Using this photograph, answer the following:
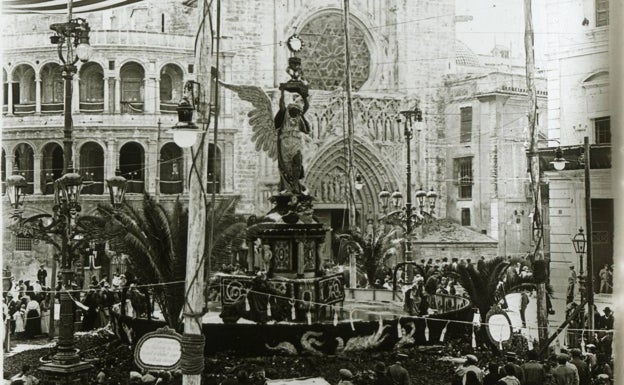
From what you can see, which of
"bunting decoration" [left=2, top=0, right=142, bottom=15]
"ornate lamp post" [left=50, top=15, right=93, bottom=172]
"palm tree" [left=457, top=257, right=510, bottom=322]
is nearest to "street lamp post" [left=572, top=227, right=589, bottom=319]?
"palm tree" [left=457, top=257, right=510, bottom=322]

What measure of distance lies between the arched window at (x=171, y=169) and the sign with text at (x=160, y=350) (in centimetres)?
1267

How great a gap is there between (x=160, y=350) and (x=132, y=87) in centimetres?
1462

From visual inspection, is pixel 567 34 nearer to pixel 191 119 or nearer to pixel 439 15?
pixel 191 119

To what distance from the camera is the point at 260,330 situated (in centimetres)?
975

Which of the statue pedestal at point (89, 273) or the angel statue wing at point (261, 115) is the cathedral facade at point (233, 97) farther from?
the angel statue wing at point (261, 115)

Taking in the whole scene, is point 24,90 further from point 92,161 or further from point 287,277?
point 287,277

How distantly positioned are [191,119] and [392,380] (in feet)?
12.7

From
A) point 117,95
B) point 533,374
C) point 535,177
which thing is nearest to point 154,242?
point 533,374

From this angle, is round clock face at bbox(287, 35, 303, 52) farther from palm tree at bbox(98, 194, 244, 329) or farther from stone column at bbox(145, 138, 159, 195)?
stone column at bbox(145, 138, 159, 195)

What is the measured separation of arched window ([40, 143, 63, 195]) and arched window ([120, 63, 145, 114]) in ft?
8.00

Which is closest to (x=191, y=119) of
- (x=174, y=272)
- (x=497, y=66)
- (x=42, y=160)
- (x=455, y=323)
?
(x=174, y=272)

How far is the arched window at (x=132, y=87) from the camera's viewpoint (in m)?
20.2

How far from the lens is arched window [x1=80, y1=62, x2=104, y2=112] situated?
1992 centimetres

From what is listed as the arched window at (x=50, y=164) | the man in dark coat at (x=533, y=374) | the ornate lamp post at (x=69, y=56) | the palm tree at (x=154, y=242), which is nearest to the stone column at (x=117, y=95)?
the arched window at (x=50, y=164)
